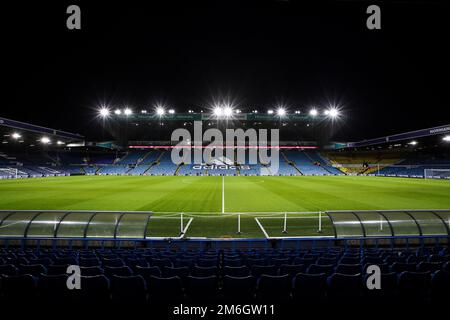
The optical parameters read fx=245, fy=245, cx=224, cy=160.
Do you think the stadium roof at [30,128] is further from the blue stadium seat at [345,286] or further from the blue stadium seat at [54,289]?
the blue stadium seat at [345,286]

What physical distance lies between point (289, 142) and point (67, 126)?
61.9m

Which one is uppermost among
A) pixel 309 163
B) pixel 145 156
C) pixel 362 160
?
pixel 145 156

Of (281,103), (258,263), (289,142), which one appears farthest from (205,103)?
(258,263)

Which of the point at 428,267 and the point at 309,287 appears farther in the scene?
the point at 428,267

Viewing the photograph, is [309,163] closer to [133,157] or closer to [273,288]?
[133,157]

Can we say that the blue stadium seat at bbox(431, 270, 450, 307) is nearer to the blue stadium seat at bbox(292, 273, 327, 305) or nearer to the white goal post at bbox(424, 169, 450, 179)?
the blue stadium seat at bbox(292, 273, 327, 305)

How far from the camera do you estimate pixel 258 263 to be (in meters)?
5.49

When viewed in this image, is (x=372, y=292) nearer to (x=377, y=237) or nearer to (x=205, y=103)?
(x=377, y=237)

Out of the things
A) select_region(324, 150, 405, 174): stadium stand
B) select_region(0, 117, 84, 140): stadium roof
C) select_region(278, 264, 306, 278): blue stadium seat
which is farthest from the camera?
select_region(324, 150, 405, 174): stadium stand

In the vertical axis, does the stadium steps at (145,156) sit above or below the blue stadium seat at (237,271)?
above

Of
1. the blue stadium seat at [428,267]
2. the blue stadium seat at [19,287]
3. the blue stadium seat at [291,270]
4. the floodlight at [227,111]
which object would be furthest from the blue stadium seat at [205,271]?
the floodlight at [227,111]

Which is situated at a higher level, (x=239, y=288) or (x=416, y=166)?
(x=416, y=166)

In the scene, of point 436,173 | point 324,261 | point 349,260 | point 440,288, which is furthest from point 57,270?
point 436,173

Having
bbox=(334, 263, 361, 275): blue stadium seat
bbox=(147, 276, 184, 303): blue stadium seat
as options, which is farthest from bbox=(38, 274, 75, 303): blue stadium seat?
bbox=(334, 263, 361, 275): blue stadium seat
